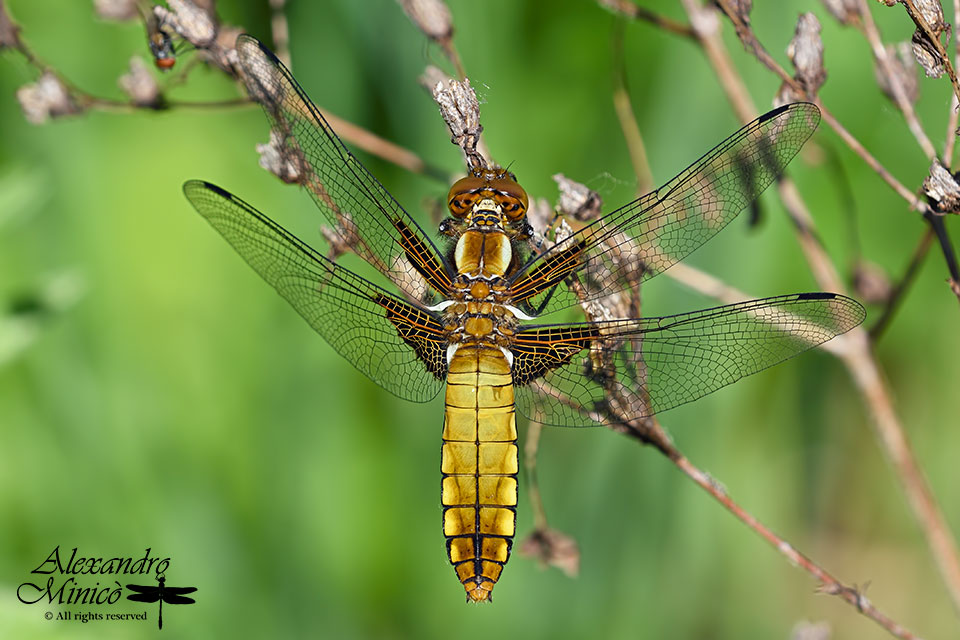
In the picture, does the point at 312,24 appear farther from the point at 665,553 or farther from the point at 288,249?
the point at 665,553

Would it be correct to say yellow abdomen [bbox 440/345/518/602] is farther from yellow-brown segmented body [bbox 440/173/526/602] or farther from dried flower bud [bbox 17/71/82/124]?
dried flower bud [bbox 17/71/82/124]

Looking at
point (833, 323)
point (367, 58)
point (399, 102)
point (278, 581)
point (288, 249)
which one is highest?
point (367, 58)

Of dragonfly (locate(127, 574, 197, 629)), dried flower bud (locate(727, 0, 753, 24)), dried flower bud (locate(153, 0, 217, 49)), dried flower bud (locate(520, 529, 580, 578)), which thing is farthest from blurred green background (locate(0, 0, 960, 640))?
dried flower bud (locate(727, 0, 753, 24))

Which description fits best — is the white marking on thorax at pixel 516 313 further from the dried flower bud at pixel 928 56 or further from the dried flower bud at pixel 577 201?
the dried flower bud at pixel 928 56

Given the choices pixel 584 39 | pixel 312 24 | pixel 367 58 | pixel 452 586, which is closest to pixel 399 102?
pixel 367 58

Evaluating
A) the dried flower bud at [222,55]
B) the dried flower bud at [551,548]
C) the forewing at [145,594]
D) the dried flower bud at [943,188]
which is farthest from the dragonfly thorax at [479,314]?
the forewing at [145,594]

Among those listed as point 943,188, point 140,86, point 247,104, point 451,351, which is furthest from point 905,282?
point 140,86

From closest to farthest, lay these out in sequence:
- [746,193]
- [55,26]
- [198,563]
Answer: [746,193]
[198,563]
[55,26]
